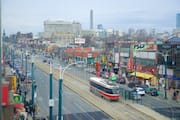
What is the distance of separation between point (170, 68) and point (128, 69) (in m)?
3.01

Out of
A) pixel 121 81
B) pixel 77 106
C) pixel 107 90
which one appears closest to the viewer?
pixel 77 106

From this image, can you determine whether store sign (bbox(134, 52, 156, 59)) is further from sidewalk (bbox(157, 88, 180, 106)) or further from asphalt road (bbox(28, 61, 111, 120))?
asphalt road (bbox(28, 61, 111, 120))

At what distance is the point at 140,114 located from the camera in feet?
20.6

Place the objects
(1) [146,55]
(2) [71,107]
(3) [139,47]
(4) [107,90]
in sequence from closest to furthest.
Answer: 1. (2) [71,107]
2. (4) [107,90]
3. (1) [146,55]
4. (3) [139,47]

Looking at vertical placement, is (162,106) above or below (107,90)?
below

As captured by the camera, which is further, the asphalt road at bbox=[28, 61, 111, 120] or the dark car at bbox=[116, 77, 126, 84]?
Answer: the dark car at bbox=[116, 77, 126, 84]

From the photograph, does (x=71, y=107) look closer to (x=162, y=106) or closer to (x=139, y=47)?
(x=162, y=106)

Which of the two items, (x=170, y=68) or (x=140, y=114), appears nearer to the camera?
(x=140, y=114)

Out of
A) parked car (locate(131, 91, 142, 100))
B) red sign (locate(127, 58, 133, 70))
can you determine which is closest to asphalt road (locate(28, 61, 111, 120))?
parked car (locate(131, 91, 142, 100))

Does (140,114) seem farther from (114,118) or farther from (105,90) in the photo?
(105,90)

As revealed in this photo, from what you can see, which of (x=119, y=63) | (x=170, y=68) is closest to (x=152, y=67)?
(x=170, y=68)

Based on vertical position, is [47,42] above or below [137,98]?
above

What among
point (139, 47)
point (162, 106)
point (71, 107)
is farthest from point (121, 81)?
point (71, 107)

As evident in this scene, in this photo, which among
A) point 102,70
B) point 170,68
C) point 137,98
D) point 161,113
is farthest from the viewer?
point 102,70
